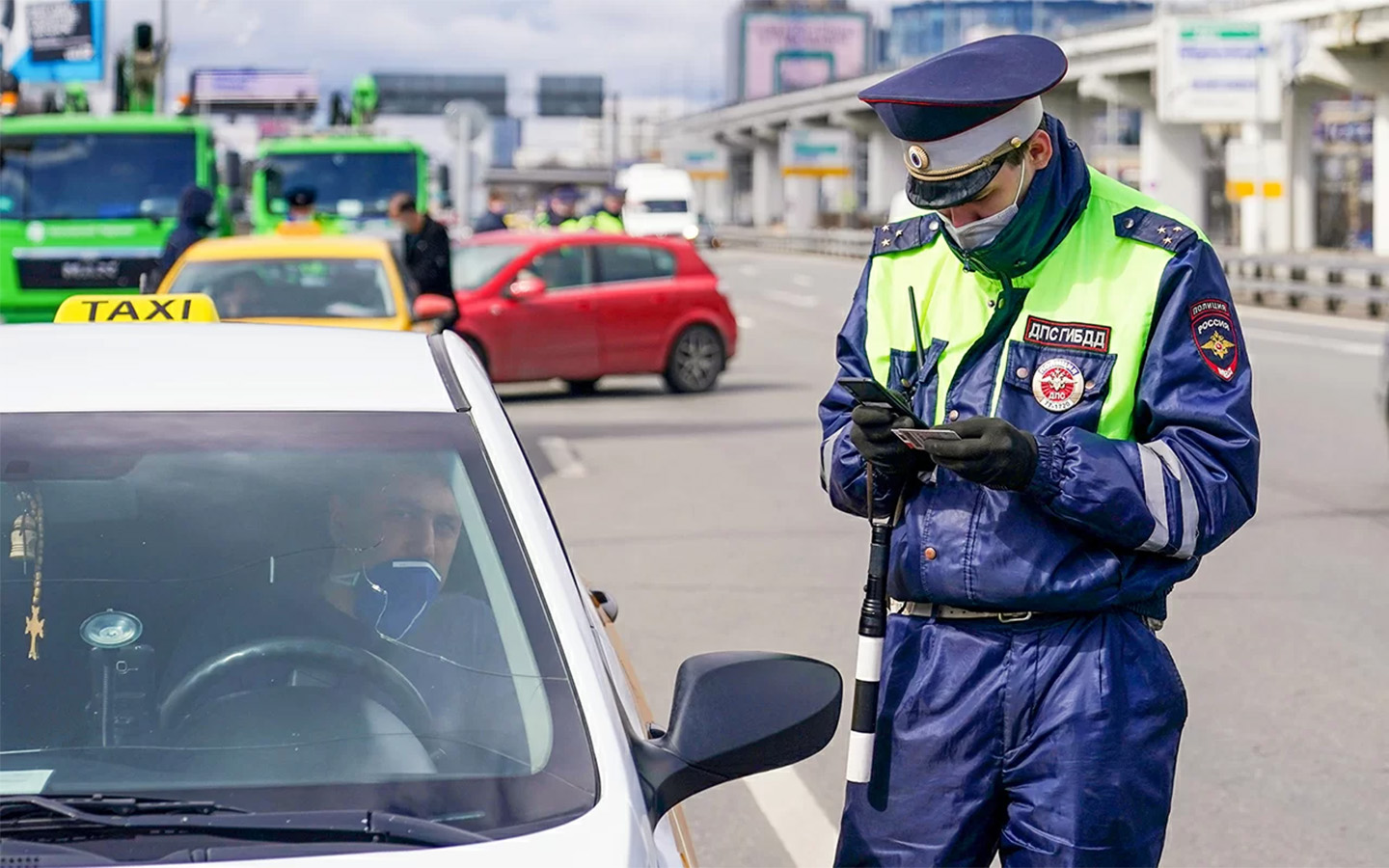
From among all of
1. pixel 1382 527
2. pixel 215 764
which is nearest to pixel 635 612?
pixel 1382 527

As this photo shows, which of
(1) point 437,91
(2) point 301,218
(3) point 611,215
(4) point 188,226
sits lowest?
(4) point 188,226

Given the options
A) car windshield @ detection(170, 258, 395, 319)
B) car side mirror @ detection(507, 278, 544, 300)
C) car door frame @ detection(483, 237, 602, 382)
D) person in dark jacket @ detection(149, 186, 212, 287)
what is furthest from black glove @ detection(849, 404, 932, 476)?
car side mirror @ detection(507, 278, 544, 300)

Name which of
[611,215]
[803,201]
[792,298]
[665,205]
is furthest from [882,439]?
[803,201]

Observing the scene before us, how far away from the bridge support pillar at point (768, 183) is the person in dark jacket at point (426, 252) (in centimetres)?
10466

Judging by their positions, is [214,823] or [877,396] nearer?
[214,823]

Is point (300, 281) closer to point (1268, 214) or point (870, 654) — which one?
point (870, 654)

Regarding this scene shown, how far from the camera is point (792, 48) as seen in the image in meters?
171

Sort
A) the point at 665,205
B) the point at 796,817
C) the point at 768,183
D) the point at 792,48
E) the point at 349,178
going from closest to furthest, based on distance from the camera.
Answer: the point at 796,817, the point at 349,178, the point at 665,205, the point at 768,183, the point at 792,48

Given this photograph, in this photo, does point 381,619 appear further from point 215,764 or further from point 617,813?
point 617,813

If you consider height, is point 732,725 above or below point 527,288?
below

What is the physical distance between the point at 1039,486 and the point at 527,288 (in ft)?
48.8

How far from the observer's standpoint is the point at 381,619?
314cm

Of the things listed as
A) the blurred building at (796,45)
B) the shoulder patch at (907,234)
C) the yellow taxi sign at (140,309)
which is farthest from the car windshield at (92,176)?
the blurred building at (796,45)

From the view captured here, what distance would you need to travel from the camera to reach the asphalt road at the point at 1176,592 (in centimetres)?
573
